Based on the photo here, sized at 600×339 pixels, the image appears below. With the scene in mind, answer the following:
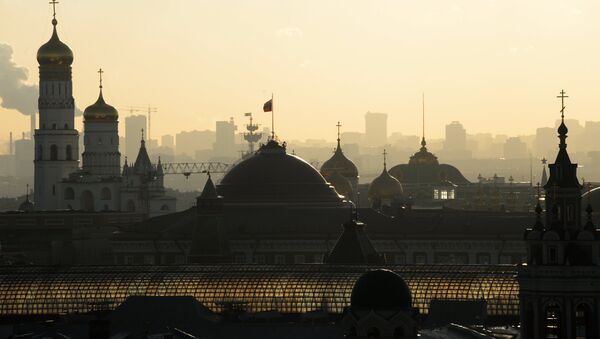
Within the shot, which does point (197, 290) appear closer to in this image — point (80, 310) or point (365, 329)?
point (80, 310)

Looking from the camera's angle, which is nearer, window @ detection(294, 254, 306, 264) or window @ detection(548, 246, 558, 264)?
window @ detection(548, 246, 558, 264)

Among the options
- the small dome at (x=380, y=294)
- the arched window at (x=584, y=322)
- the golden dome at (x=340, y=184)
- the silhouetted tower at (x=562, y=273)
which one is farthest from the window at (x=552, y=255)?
the golden dome at (x=340, y=184)

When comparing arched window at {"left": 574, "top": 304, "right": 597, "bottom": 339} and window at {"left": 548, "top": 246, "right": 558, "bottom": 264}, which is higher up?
window at {"left": 548, "top": 246, "right": 558, "bottom": 264}

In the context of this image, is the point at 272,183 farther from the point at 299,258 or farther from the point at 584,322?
the point at 584,322

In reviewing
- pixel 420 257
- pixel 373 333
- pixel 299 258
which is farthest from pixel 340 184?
pixel 373 333

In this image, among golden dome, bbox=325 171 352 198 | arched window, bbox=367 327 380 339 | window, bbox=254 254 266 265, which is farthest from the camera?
golden dome, bbox=325 171 352 198

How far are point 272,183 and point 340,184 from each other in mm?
23956

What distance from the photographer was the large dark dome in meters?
166

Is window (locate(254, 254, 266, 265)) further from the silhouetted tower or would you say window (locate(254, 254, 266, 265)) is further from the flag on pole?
the silhouetted tower

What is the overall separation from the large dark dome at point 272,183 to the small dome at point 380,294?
3803 inches

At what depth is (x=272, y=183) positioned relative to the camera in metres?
167

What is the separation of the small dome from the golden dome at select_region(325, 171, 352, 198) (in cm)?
11769

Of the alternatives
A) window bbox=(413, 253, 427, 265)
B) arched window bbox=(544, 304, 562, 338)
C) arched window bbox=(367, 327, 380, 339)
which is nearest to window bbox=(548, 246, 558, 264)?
arched window bbox=(544, 304, 562, 338)

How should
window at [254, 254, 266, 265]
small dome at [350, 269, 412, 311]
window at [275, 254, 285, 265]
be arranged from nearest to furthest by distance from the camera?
small dome at [350, 269, 412, 311] → window at [254, 254, 266, 265] → window at [275, 254, 285, 265]
